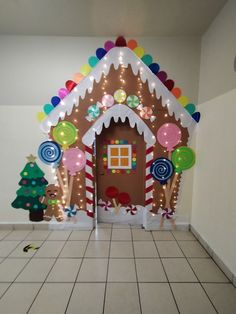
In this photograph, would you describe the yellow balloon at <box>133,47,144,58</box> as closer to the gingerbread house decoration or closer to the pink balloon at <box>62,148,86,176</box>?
the gingerbread house decoration

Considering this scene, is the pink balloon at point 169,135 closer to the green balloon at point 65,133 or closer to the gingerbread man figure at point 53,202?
the green balloon at point 65,133

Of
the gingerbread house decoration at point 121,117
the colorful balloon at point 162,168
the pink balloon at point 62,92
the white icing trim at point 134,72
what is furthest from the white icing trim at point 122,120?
the pink balloon at point 62,92

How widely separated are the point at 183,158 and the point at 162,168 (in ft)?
1.25

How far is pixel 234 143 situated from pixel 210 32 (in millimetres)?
1748

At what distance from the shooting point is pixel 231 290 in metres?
2.14

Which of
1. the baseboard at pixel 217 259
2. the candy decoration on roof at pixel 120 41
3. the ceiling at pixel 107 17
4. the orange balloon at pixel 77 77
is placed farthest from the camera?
the orange balloon at pixel 77 77

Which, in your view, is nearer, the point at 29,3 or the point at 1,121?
the point at 29,3

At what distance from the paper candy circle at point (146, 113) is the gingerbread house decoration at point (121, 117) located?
2 centimetres

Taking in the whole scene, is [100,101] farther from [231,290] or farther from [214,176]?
[231,290]

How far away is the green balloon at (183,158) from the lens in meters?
3.30

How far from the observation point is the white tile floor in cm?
196

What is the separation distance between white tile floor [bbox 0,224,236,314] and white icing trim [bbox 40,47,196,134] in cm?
188

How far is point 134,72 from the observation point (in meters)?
3.19

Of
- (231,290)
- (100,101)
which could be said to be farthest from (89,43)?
Answer: (231,290)
